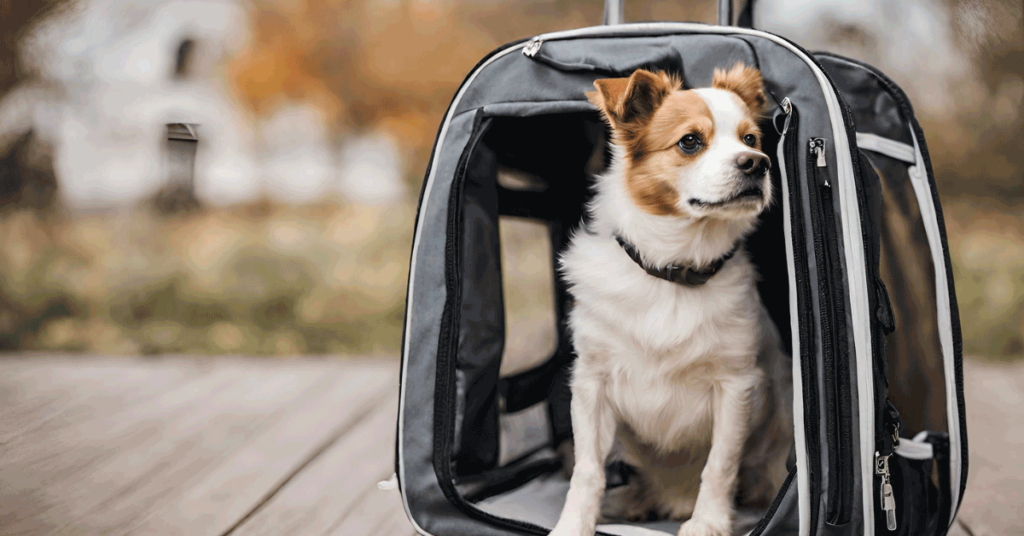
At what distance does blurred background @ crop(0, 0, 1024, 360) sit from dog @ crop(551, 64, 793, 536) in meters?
1.47

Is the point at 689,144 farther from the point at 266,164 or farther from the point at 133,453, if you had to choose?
the point at 266,164

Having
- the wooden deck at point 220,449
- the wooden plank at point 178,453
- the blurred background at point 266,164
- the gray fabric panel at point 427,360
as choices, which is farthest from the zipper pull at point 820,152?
the blurred background at point 266,164

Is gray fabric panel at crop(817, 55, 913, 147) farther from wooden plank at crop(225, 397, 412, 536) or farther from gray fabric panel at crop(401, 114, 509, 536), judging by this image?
wooden plank at crop(225, 397, 412, 536)

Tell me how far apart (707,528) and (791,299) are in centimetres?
42

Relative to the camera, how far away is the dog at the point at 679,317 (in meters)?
1.22

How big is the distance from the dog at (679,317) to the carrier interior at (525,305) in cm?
8

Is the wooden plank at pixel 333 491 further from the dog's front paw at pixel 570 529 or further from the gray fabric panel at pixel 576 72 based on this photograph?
the gray fabric panel at pixel 576 72

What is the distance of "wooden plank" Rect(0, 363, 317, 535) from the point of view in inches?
55.7

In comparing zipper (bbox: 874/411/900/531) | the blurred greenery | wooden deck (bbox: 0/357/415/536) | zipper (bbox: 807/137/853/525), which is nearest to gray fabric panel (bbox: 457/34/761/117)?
zipper (bbox: 807/137/853/525)

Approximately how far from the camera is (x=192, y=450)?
1.82 meters

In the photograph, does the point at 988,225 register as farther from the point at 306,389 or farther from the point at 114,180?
the point at 114,180

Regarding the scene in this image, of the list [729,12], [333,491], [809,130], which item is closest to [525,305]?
[333,491]

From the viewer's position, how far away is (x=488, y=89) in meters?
1.32

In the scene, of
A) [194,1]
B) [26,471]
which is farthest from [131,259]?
[26,471]
